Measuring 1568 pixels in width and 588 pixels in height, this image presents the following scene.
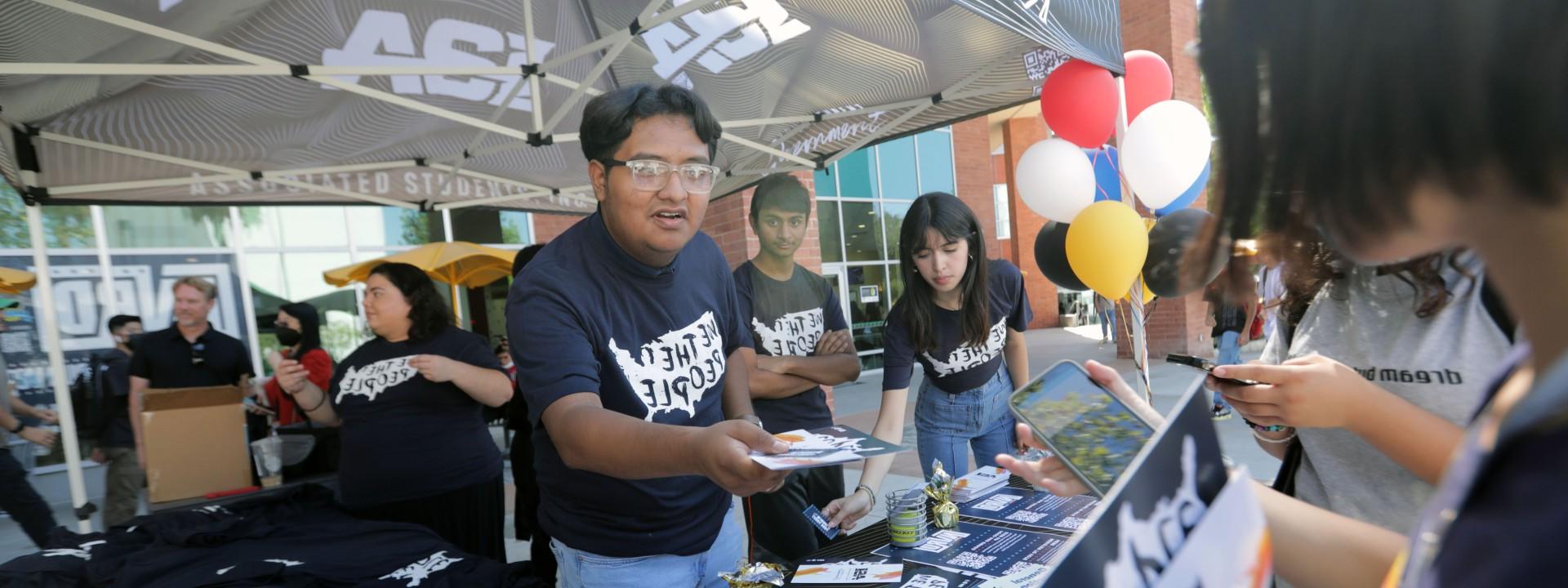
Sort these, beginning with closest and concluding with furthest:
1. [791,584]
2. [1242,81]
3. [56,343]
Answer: [1242,81]
[791,584]
[56,343]

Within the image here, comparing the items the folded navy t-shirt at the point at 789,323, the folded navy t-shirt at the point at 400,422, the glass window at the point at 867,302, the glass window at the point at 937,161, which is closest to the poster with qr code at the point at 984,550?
the folded navy t-shirt at the point at 789,323

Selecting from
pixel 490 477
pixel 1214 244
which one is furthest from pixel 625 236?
pixel 490 477

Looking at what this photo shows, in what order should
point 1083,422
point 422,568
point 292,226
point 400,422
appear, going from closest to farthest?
point 1083,422 → point 422,568 → point 400,422 → point 292,226

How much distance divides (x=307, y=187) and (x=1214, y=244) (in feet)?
17.0

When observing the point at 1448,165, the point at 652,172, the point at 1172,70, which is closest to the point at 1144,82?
Result: the point at 652,172

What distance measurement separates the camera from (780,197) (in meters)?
3.46

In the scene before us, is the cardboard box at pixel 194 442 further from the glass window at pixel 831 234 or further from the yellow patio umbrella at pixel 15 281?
the glass window at pixel 831 234

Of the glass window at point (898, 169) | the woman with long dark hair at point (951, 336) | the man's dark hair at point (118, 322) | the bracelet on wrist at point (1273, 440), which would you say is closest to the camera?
the bracelet on wrist at point (1273, 440)

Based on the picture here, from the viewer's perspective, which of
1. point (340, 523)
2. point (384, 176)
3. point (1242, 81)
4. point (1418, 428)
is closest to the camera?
point (1242, 81)

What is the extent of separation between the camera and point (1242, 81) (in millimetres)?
447

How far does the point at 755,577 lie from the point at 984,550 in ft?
2.04

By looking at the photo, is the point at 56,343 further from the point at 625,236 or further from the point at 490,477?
the point at 625,236

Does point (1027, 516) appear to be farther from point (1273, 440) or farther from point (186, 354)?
point (186, 354)

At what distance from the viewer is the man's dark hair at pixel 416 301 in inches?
126
